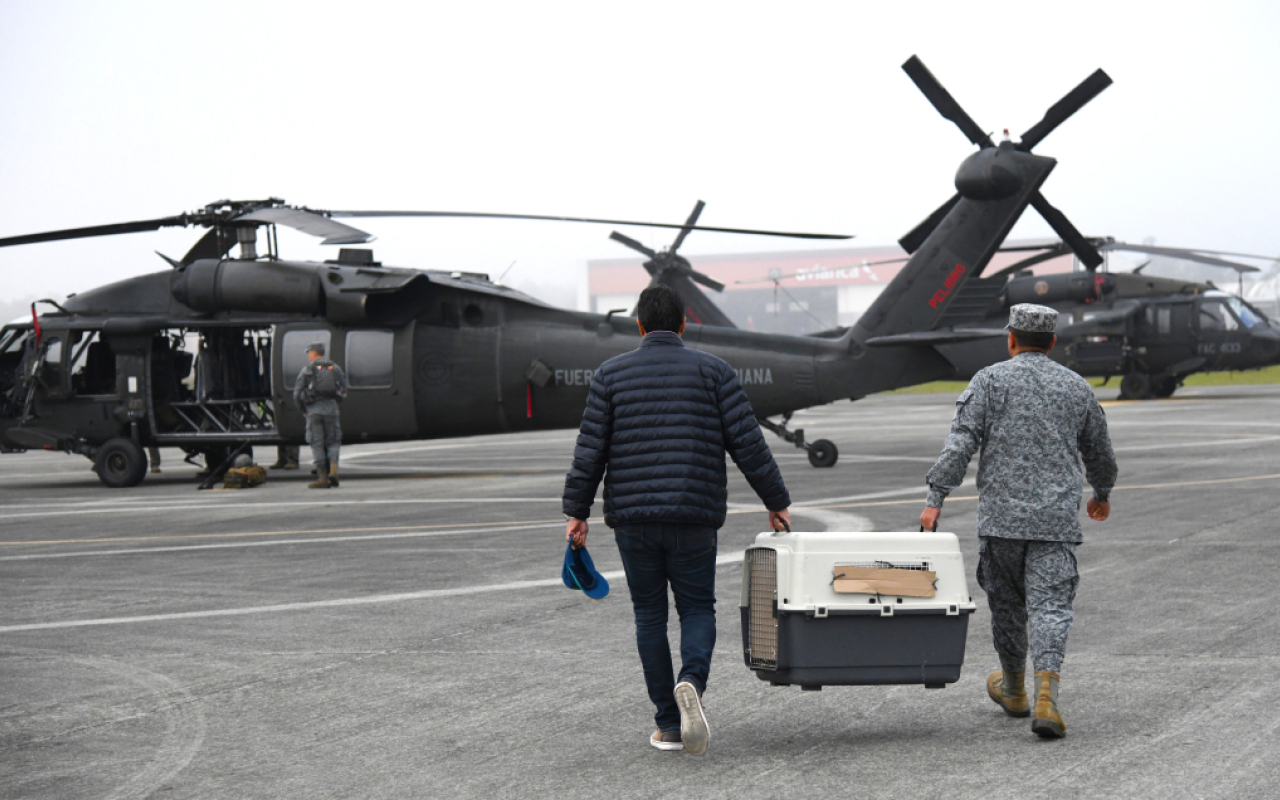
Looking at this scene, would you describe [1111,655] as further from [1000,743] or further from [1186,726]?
[1000,743]

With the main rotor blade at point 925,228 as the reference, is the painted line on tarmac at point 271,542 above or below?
below

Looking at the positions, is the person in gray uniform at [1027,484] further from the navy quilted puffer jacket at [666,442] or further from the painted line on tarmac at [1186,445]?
the painted line on tarmac at [1186,445]

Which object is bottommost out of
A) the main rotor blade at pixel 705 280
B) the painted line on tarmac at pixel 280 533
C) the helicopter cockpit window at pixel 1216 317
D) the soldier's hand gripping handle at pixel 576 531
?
the painted line on tarmac at pixel 280 533

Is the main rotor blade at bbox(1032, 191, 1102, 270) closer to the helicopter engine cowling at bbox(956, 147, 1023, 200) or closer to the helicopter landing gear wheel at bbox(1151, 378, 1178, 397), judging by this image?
the helicopter engine cowling at bbox(956, 147, 1023, 200)

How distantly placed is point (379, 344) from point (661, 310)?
12842 mm

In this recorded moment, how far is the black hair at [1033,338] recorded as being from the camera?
537 centimetres

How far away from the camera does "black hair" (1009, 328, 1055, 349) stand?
5371 mm

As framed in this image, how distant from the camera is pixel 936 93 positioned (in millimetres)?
17047

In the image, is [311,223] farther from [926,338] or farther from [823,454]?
[926,338]

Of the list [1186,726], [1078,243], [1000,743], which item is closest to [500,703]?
[1000,743]

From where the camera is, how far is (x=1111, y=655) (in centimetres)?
630

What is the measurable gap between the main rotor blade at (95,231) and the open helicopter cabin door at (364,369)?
217cm

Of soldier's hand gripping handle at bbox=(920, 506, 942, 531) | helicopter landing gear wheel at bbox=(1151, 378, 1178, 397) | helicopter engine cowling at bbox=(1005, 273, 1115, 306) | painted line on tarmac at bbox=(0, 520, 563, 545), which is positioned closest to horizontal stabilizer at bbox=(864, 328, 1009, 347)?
painted line on tarmac at bbox=(0, 520, 563, 545)

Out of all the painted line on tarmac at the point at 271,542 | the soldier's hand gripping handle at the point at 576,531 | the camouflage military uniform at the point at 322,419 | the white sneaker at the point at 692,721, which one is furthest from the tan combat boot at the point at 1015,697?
the camouflage military uniform at the point at 322,419
